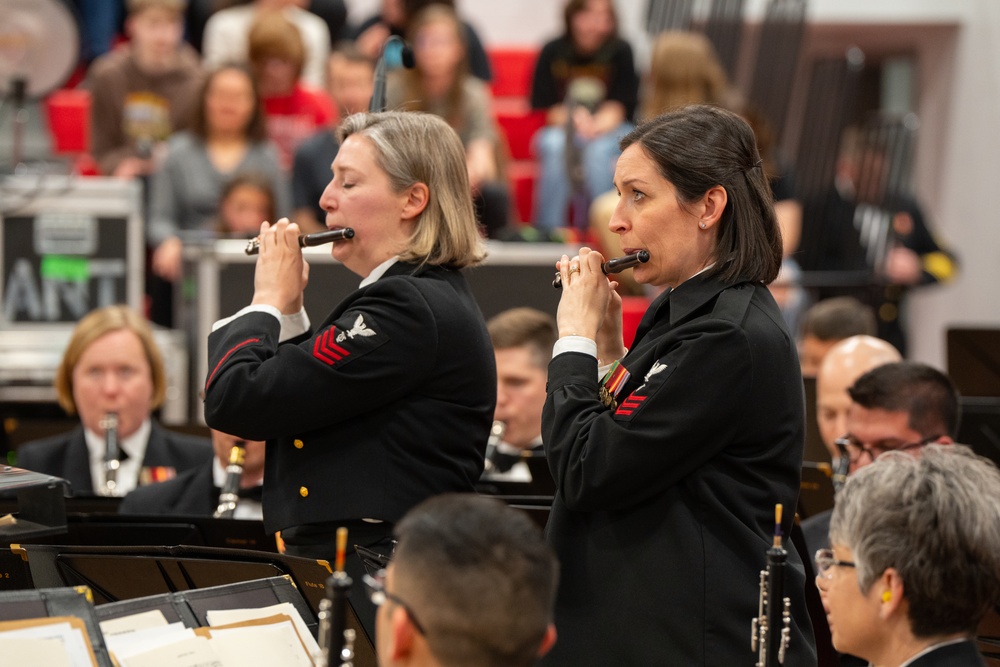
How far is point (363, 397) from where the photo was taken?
9.36ft

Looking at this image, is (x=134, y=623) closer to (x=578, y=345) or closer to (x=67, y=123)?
(x=578, y=345)

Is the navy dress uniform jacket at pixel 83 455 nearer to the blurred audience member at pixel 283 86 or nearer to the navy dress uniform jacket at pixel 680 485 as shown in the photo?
the navy dress uniform jacket at pixel 680 485

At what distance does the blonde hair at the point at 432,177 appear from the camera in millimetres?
3007

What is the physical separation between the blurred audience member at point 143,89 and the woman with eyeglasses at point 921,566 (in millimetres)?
5647

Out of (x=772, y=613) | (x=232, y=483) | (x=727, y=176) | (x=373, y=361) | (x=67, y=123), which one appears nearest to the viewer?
(x=772, y=613)

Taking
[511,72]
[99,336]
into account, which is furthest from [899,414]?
[511,72]

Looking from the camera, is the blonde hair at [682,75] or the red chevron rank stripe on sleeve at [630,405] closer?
the red chevron rank stripe on sleeve at [630,405]

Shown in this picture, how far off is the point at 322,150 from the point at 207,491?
10.7ft

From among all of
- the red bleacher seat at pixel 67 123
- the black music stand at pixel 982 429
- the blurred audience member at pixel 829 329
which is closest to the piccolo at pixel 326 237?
the black music stand at pixel 982 429

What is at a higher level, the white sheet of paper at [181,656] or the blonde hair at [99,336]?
the white sheet of paper at [181,656]

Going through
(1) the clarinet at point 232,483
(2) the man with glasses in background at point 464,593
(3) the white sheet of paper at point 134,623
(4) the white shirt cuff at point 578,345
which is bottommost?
(1) the clarinet at point 232,483

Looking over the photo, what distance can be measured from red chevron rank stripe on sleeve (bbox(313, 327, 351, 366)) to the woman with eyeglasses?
1.02 meters

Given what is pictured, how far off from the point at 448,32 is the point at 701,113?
4.96 metres

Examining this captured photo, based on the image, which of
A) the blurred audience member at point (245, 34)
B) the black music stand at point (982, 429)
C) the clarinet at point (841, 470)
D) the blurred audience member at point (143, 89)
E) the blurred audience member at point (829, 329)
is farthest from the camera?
the blurred audience member at point (245, 34)
